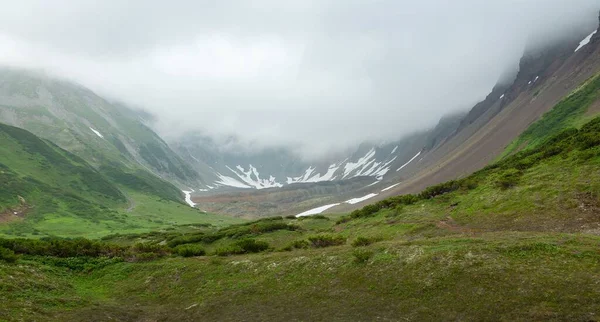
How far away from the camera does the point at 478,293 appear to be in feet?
58.7

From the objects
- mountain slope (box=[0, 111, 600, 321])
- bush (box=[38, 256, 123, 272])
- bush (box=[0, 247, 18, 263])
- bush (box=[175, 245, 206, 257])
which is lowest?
mountain slope (box=[0, 111, 600, 321])

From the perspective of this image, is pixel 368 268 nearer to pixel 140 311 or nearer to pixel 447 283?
pixel 447 283

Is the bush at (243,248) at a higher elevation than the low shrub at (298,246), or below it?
higher

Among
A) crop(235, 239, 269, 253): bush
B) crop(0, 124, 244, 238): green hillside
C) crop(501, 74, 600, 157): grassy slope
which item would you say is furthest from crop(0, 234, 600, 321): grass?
crop(501, 74, 600, 157): grassy slope

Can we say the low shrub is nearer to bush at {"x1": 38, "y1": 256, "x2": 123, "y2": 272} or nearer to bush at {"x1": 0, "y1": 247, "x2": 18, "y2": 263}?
bush at {"x1": 38, "y1": 256, "x2": 123, "y2": 272}

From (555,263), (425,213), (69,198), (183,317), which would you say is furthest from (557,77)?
(69,198)

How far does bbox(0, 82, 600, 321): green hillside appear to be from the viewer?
Answer: 1762cm

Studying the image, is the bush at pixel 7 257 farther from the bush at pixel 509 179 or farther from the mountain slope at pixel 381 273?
the bush at pixel 509 179

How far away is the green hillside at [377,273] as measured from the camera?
57.8 feet

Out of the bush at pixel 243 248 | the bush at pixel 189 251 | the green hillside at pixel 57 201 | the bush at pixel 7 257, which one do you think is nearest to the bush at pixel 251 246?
the bush at pixel 243 248

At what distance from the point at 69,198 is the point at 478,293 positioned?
150743mm

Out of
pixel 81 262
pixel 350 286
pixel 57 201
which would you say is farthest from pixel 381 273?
pixel 57 201

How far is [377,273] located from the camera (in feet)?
74.3

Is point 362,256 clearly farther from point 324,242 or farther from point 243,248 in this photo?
point 243,248
